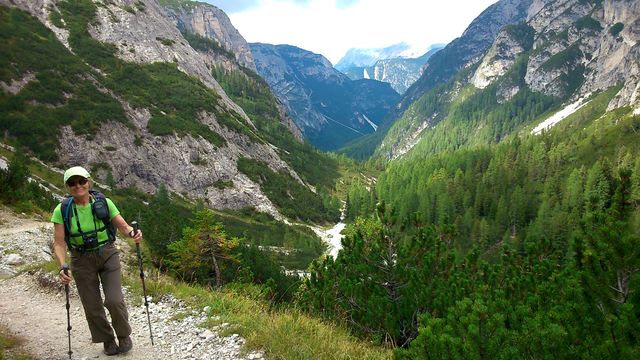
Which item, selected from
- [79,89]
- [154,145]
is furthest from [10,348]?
[79,89]

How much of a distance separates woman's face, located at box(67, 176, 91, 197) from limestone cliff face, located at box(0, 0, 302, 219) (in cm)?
8540

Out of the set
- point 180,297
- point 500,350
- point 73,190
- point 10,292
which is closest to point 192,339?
point 180,297

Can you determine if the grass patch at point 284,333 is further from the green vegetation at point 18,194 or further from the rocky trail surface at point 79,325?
the green vegetation at point 18,194

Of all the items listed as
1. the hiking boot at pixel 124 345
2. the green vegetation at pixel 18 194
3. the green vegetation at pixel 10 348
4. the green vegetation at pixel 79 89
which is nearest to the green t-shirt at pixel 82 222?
the hiking boot at pixel 124 345

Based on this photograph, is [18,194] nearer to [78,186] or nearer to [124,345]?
[124,345]

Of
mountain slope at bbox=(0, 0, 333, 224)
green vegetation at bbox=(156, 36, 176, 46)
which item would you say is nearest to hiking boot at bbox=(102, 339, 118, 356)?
mountain slope at bbox=(0, 0, 333, 224)

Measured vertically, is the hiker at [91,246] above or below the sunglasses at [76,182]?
below

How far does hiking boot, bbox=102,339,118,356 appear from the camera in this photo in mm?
8812

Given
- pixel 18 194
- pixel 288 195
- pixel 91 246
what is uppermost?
pixel 91 246

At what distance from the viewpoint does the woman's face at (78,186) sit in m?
7.93

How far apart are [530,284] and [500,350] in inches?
382

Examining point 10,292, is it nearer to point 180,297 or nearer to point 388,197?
point 180,297

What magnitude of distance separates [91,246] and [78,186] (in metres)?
1.28

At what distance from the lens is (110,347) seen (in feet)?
28.9
